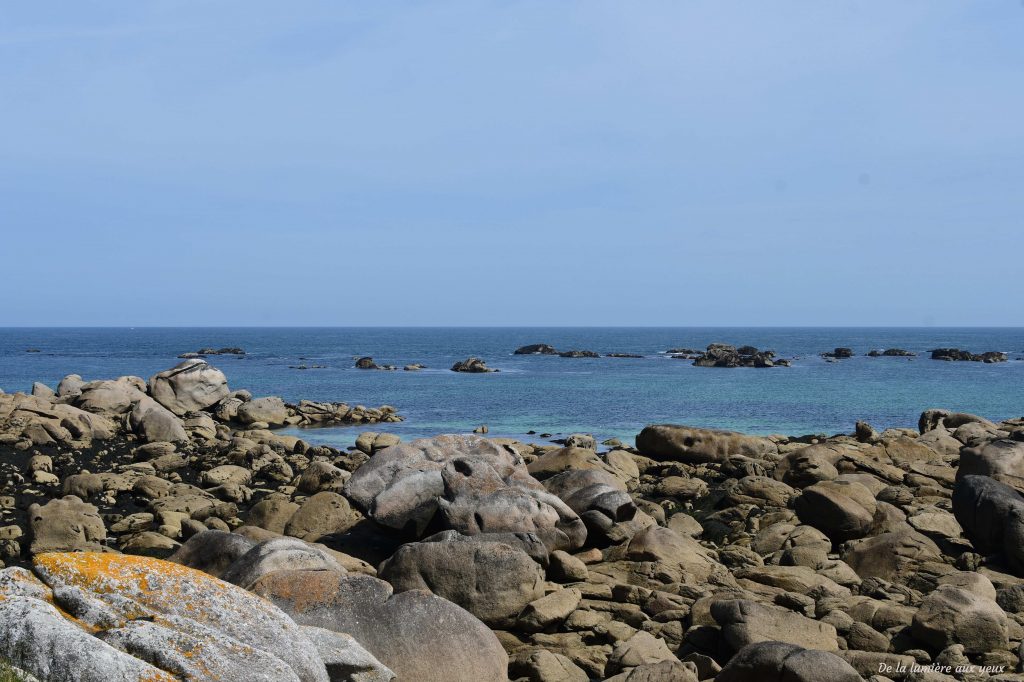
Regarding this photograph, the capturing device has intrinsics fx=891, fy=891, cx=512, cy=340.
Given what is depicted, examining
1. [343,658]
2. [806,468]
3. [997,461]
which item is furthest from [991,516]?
[343,658]

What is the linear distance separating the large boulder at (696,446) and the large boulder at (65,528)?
593 inches

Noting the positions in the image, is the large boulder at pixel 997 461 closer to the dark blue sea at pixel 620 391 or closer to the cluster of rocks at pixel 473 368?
the dark blue sea at pixel 620 391

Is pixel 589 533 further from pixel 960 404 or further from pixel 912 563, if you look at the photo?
pixel 960 404

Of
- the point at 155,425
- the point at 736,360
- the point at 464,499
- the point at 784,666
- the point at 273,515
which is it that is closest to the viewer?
the point at 784,666

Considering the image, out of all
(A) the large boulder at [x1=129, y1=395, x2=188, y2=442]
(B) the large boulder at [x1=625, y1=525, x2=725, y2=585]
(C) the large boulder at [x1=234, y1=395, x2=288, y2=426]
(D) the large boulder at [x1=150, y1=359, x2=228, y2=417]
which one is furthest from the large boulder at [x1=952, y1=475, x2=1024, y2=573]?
(D) the large boulder at [x1=150, y1=359, x2=228, y2=417]

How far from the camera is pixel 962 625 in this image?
11.3 metres

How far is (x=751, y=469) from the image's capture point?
2334 centimetres

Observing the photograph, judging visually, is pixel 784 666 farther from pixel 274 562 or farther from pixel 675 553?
pixel 274 562

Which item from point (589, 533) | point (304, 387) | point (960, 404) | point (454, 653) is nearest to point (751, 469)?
point (589, 533)

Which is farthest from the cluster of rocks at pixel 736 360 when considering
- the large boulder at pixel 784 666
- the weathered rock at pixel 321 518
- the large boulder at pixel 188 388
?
the large boulder at pixel 784 666

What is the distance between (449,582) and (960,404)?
1933 inches

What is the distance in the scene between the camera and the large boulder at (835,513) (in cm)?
1639

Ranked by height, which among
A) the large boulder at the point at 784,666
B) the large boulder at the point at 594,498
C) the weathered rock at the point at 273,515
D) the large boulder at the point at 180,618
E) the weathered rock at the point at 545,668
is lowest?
the weathered rock at the point at 545,668

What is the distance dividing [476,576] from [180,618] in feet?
20.1
